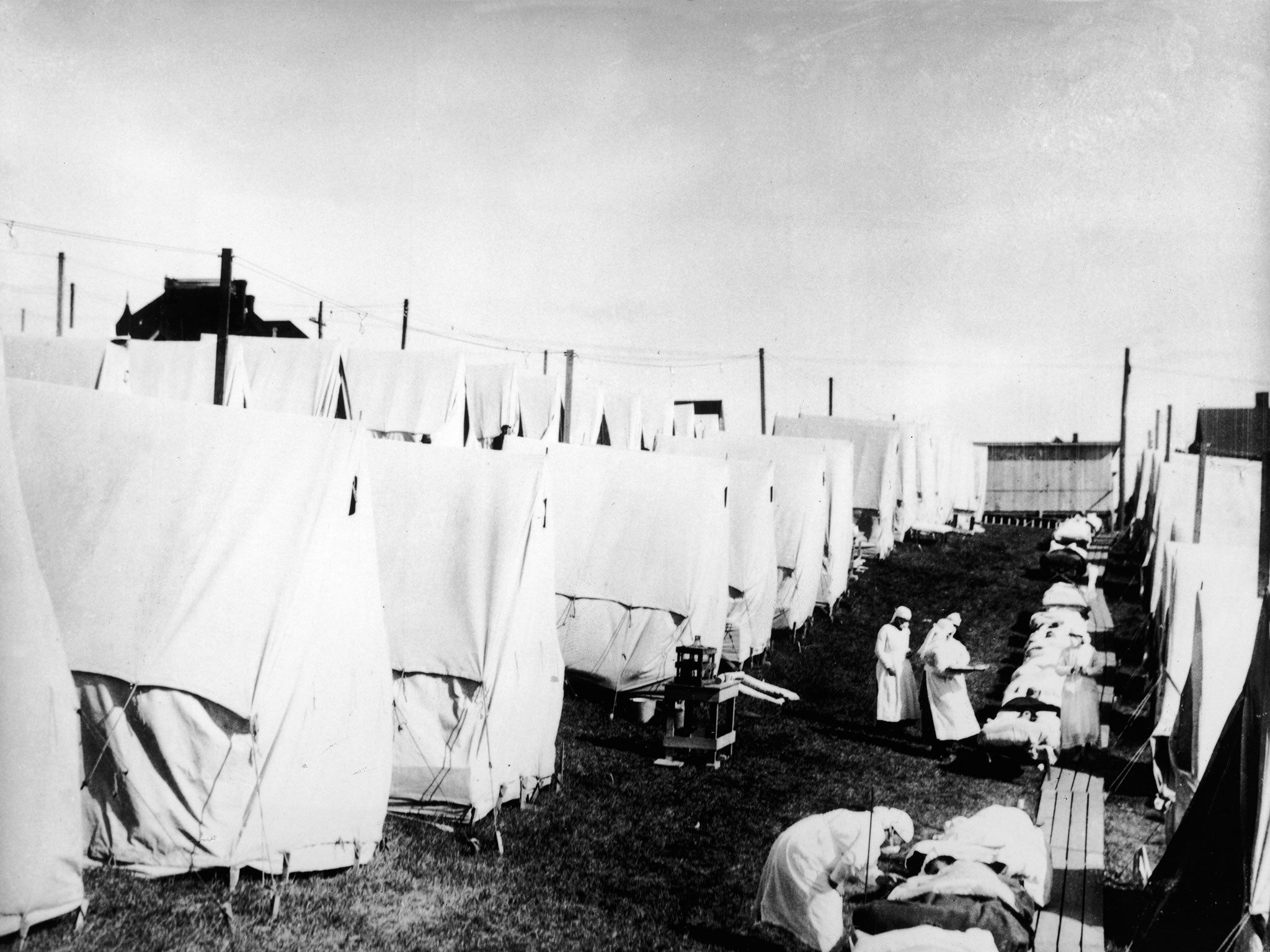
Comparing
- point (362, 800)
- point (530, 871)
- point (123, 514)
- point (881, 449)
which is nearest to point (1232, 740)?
point (530, 871)

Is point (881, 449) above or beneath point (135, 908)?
above

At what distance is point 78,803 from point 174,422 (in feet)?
12.2

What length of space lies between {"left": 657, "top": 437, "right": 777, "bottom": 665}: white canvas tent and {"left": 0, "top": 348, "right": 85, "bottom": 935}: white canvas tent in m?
11.8

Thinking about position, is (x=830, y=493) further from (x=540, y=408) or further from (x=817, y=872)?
(x=817, y=872)

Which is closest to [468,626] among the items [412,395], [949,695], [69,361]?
[949,695]

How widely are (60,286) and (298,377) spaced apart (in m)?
6.49

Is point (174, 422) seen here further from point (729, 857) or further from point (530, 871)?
point (729, 857)

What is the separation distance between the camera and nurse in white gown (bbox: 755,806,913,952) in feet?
23.1

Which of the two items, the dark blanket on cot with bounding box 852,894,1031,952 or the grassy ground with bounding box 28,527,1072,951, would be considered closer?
the dark blanket on cot with bounding box 852,894,1031,952

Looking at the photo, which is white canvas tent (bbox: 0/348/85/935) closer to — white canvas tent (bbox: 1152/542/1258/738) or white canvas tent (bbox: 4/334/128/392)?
white canvas tent (bbox: 1152/542/1258/738)

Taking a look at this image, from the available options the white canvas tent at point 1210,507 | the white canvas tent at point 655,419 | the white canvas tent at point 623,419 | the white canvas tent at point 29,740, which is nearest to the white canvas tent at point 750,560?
the white canvas tent at point 1210,507

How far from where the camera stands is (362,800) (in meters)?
8.55

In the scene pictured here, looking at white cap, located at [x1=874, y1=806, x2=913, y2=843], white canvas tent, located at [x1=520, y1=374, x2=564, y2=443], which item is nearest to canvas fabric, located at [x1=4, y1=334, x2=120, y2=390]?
white canvas tent, located at [x1=520, y1=374, x2=564, y2=443]

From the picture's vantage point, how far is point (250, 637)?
8148mm
